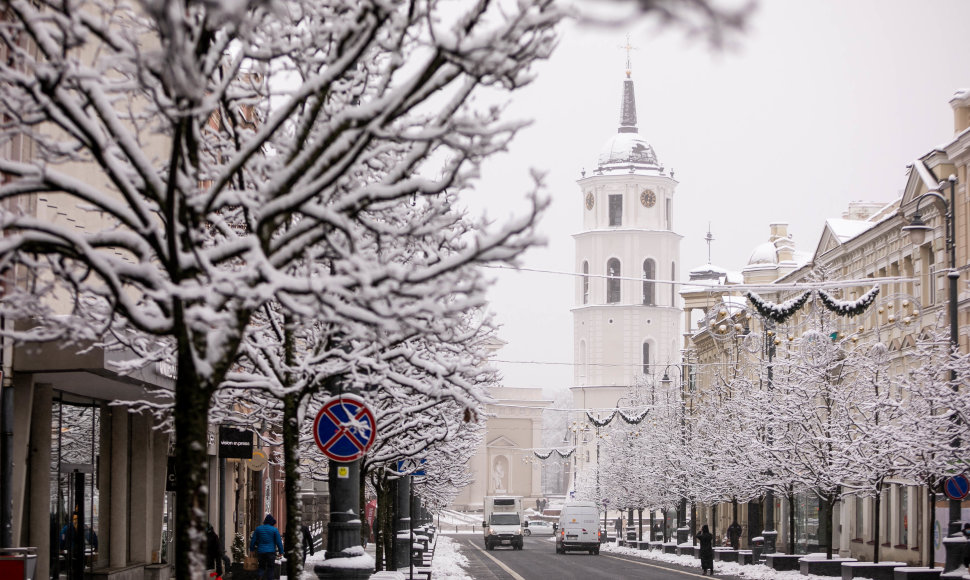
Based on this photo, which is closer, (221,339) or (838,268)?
(221,339)

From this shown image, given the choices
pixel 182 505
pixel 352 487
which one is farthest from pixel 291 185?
pixel 352 487

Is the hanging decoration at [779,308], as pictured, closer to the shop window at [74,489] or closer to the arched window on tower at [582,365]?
the shop window at [74,489]

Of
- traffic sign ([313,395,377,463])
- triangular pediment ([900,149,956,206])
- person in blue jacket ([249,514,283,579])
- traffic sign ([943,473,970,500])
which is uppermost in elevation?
triangular pediment ([900,149,956,206])

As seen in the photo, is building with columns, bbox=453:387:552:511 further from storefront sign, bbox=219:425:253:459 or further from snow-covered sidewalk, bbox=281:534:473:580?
storefront sign, bbox=219:425:253:459

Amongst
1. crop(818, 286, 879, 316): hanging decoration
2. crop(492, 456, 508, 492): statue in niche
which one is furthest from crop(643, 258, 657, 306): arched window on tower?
crop(818, 286, 879, 316): hanging decoration

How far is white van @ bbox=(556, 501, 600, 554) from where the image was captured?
64.6 meters

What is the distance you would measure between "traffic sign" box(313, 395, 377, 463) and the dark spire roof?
144 metres

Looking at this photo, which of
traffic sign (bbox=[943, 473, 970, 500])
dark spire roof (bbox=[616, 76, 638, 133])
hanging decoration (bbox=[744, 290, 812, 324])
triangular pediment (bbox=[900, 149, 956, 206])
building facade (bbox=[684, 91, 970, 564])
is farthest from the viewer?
dark spire roof (bbox=[616, 76, 638, 133])

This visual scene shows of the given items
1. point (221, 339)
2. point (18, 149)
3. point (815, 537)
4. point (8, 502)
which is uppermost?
point (18, 149)

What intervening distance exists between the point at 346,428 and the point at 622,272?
13289 cm

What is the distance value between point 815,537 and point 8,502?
45064mm

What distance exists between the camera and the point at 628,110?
158 m

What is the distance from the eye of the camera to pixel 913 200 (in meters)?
41.9

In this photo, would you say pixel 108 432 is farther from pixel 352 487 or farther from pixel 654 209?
pixel 654 209
